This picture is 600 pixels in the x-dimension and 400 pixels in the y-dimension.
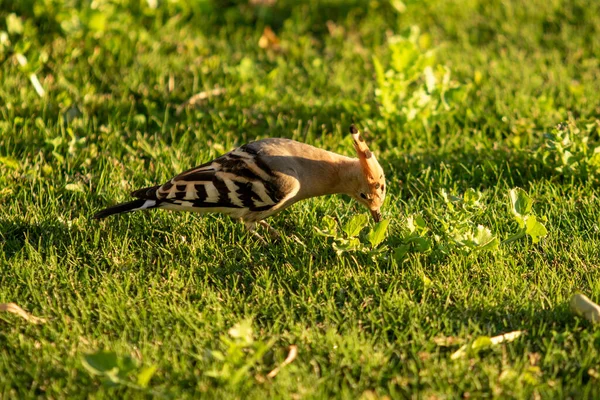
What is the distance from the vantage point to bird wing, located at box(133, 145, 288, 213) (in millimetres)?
4180

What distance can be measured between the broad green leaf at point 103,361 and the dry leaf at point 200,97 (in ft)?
9.43

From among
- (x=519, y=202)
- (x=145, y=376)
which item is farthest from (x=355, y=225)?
(x=145, y=376)

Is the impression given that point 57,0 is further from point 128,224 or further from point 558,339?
point 558,339

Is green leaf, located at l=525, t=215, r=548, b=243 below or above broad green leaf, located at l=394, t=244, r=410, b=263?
above

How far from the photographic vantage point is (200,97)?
19.0 feet

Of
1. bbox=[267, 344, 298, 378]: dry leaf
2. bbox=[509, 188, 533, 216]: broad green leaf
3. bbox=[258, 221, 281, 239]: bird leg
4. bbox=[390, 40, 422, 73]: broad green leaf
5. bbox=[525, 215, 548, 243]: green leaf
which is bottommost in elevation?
bbox=[258, 221, 281, 239]: bird leg

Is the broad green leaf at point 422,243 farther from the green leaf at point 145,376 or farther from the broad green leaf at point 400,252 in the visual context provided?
the green leaf at point 145,376

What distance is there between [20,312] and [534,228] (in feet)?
8.34

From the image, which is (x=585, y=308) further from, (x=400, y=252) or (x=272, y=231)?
(x=272, y=231)

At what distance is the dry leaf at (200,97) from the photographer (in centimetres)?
568

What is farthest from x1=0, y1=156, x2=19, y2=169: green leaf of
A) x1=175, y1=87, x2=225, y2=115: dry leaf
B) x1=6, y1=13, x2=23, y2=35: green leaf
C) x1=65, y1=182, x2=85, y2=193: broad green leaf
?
x1=6, y1=13, x2=23, y2=35: green leaf

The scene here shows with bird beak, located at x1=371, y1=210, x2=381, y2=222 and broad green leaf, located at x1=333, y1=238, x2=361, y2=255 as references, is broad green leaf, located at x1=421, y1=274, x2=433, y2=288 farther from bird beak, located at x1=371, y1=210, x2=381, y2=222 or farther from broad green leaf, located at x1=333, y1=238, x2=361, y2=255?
bird beak, located at x1=371, y1=210, x2=381, y2=222

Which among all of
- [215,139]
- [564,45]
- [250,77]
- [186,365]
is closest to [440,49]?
[564,45]

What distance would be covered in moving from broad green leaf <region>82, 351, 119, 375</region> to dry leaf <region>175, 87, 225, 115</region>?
2874 millimetres
